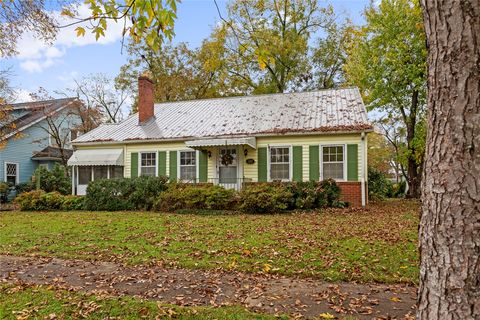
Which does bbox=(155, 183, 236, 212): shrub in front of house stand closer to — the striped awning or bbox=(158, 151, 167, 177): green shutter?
the striped awning

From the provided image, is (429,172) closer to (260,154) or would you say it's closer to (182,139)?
(260,154)

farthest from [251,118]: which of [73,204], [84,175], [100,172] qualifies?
[84,175]

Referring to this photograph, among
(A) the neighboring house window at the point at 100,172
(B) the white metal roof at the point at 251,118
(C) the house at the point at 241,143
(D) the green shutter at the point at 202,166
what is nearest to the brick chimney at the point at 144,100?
(C) the house at the point at 241,143

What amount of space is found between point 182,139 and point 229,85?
14616mm

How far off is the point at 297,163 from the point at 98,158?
1005cm

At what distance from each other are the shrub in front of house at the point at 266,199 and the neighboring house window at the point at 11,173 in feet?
57.0

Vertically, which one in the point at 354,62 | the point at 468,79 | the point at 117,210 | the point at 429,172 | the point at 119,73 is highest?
the point at 119,73

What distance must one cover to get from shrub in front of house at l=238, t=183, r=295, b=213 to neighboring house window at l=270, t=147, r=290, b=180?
2.52 m

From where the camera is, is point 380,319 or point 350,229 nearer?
point 380,319

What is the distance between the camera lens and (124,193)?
48.9 ft

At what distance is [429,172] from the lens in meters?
2.18

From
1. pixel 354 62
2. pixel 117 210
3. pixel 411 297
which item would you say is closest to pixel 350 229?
pixel 411 297

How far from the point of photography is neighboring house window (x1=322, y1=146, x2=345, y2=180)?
15148 mm

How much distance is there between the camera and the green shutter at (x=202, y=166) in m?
17.0
